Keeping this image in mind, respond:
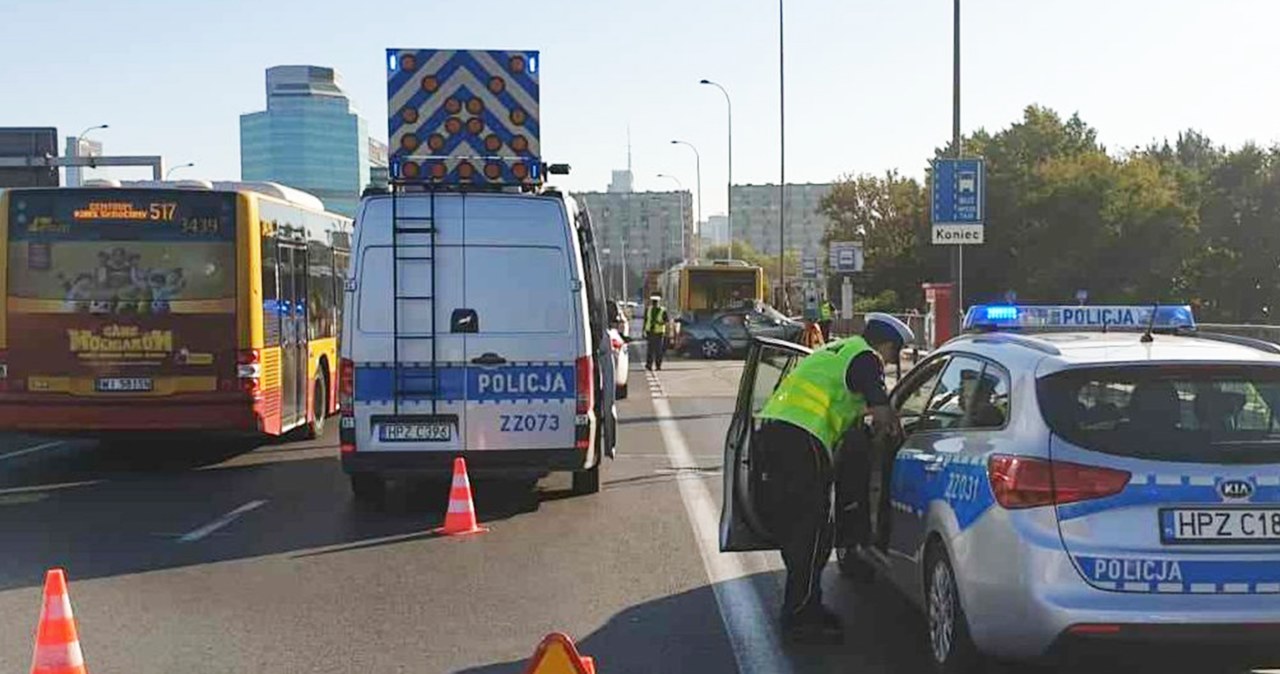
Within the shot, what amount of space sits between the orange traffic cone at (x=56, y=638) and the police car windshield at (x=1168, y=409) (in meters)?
3.96

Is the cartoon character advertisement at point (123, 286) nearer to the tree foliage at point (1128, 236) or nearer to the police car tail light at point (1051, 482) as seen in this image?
the police car tail light at point (1051, 482)

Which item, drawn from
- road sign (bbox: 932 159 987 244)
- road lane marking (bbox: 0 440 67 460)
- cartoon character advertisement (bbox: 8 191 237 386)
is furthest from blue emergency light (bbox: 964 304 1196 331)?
road sign (bbox: 932 159 987 244)

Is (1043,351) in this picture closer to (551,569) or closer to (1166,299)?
(551,569)

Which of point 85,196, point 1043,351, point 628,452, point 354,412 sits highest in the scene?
point 85,196

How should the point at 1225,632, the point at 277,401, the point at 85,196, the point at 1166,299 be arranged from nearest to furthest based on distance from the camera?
the point at 1225,632 < the point at 85,196 < the point at 277,401 < the point at 1166,299

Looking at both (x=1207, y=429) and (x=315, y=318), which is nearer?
(x=1207, y=429)

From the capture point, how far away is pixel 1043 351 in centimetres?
540

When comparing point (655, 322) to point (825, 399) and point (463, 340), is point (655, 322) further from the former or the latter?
point (825, 399)

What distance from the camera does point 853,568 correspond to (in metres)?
7.62

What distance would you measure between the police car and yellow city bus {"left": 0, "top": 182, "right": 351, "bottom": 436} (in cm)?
846

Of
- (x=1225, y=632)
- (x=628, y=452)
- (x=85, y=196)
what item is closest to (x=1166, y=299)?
(x=628, y=452)

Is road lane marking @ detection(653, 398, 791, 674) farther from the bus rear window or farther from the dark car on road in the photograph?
the dark car on road

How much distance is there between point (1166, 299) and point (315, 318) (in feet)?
161

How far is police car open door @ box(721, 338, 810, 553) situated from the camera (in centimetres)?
679
